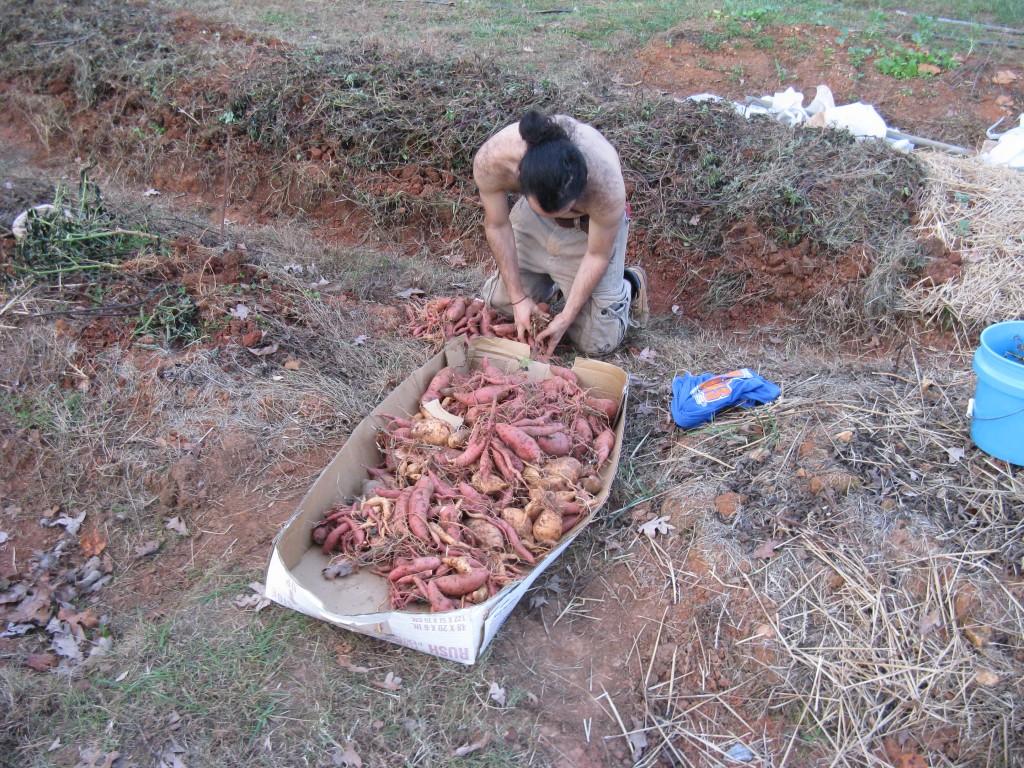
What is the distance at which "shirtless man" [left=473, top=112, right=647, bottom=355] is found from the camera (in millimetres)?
3205

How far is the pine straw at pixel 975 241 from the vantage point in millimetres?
4503

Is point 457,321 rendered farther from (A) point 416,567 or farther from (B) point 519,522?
(A) point 416,567

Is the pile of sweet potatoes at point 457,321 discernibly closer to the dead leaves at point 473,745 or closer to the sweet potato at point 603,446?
the sweet potato at point 603,446

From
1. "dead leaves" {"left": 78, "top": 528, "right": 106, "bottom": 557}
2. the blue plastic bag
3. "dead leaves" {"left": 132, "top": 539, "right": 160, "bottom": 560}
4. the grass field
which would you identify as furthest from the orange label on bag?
"dead leaves" {"left": 78, "top": 528, "right": 106, "bottom": 557}

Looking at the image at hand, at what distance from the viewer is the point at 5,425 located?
11.8ft

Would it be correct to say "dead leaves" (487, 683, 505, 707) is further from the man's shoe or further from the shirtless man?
the man's shoe

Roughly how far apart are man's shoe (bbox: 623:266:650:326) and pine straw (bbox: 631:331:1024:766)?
1.45 meters

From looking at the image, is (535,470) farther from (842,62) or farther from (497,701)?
(842,62)

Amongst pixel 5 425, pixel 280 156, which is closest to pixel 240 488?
pixel 5 425

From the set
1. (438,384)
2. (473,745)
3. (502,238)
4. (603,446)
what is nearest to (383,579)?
(473,745)

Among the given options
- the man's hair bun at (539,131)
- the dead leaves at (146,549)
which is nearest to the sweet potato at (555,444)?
the man's hair bun at (539,131)

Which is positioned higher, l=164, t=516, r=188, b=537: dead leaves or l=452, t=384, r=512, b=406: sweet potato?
l=452, t=384, r=512, b=406: sweet potato

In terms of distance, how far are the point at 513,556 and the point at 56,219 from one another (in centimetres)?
361

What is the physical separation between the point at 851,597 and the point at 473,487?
1625 millimetres
